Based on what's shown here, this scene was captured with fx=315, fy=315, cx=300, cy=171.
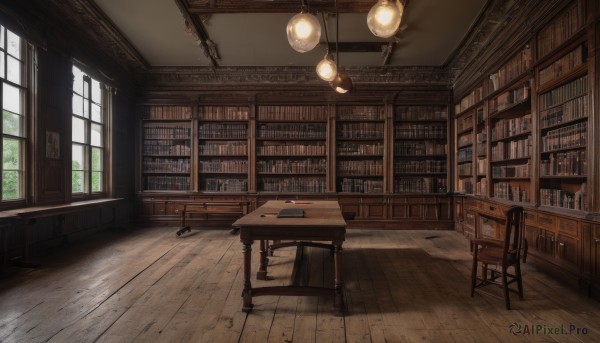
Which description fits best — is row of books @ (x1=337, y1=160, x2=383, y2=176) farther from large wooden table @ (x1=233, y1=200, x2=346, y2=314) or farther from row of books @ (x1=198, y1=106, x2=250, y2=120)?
large wooden table @ (x1=233, y1=200, x2=346, y2=314)

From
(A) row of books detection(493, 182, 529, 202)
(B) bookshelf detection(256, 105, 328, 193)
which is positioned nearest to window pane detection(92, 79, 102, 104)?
(B) bookshelf detection(256, 105, 328, 193)

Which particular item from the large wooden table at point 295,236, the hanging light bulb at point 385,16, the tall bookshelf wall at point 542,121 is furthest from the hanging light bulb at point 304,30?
the tall bookshelf wall at point 542,121

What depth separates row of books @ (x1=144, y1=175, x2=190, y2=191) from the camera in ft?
20.7

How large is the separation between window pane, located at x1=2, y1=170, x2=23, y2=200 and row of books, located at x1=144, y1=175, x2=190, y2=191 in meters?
2.56

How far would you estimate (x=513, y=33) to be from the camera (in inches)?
155

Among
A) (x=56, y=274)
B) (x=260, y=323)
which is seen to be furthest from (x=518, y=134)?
(x=56, y=274)

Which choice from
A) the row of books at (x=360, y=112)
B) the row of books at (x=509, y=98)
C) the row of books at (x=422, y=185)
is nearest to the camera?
the row of books at (x=509, y=98)

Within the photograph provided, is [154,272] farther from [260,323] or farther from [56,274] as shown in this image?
[260,323]

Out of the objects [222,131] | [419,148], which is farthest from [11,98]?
[419,148]

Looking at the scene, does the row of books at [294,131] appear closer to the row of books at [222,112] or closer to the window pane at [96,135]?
the row of books at [222,112]

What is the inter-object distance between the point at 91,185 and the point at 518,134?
6.31m

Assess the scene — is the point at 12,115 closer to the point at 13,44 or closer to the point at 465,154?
the point at 13,44

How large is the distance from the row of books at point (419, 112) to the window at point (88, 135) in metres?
5.42

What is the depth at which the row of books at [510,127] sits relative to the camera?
3.78 m
